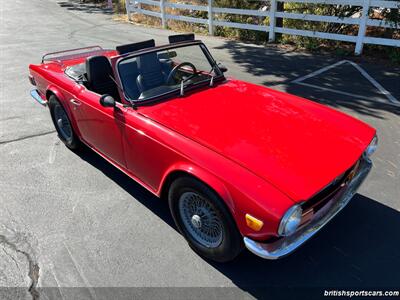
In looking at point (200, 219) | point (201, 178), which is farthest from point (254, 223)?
point (200, 219)

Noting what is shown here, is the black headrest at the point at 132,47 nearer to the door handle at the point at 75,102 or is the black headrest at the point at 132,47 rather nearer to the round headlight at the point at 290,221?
the door handle at the point at 75,102

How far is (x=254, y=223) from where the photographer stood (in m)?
2.39

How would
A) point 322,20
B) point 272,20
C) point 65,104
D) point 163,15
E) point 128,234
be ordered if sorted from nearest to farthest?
point 128,234 < point 65,104 < point 322,20 < point 272,20 < point 163,15

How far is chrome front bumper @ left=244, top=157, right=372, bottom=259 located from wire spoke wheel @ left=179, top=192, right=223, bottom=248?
40 centimetres

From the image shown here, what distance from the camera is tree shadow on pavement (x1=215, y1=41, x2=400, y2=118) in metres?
6.05

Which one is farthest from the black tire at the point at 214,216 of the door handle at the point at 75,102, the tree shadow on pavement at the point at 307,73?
the tree shadow on pavement at the point at 307,73

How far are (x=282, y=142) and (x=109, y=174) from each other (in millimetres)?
2426

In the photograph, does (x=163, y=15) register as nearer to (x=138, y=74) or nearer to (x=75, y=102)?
(x=75, y=102)

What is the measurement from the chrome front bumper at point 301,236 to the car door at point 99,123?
71.8 inches

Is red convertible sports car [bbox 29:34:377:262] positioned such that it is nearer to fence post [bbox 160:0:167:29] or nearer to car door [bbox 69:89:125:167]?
car door [bbox 69:89:125:167]

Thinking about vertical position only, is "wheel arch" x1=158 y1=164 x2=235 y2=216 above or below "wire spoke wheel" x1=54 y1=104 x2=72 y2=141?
above

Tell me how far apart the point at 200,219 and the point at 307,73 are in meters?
6.03

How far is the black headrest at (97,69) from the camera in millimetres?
4039

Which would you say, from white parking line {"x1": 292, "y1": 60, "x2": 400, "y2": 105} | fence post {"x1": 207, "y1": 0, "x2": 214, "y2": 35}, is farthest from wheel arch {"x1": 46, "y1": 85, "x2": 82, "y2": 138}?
fence post {"x1": 207, "y1": 0, "x2": 214, "y2": 35}
